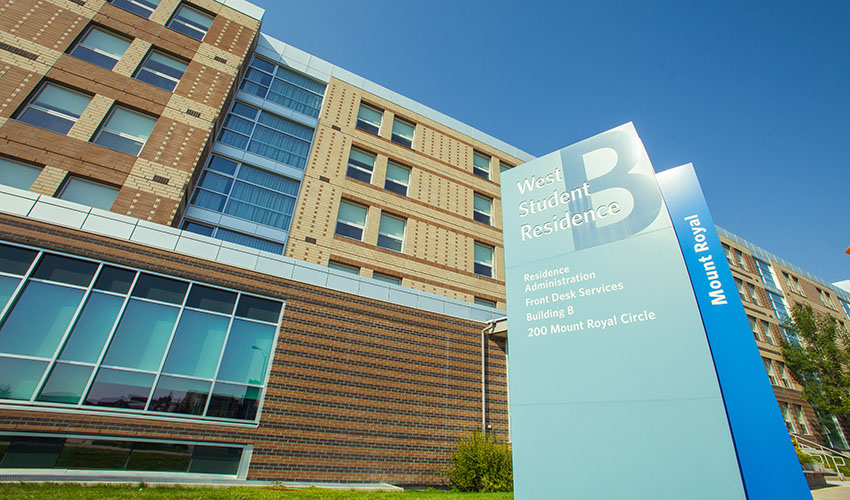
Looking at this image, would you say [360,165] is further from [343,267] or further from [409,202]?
[343,267]

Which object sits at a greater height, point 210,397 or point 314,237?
point 314,237

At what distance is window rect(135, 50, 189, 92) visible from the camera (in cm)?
1499

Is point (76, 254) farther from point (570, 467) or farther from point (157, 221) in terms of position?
point (570, 467)

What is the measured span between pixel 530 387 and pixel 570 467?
1.08 meters

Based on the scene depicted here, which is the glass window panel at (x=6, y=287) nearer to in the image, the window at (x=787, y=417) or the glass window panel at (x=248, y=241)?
the glass window panel at (x=248, y=241)

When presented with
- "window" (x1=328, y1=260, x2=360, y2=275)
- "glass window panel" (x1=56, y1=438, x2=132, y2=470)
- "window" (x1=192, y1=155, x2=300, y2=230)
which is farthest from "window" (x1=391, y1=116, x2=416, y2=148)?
"glass window panel" (x1=56, y1=438, x2=132, y2=470)

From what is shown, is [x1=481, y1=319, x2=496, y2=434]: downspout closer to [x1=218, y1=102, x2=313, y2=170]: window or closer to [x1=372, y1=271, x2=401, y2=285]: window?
[x1=372, y1=271, x2=401, y2=285]: window

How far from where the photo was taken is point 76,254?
9.66 metres

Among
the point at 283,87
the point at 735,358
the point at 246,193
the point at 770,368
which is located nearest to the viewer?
the point at 735,358

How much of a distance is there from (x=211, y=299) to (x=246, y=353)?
1.80 m

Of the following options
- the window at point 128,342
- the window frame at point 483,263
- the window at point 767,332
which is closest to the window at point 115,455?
the window at point 128,342

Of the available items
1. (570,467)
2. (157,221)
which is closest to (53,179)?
(157,221)

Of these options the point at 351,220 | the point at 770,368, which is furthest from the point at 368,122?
the point at 770,368

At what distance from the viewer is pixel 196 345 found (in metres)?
10.1
